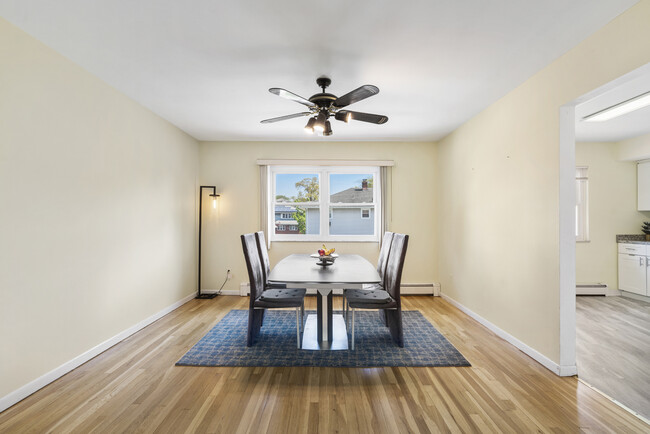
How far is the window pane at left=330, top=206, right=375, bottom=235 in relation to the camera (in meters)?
5.18

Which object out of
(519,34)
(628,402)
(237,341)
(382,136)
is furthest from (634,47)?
(237,341)

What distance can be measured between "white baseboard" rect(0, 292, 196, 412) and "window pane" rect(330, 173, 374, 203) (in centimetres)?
318

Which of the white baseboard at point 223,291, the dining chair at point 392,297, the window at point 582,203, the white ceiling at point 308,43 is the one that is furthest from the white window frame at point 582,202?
the white baseboard at point 223,291

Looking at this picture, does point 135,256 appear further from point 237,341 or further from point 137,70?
point 137,70

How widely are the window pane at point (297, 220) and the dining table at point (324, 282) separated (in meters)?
1.51

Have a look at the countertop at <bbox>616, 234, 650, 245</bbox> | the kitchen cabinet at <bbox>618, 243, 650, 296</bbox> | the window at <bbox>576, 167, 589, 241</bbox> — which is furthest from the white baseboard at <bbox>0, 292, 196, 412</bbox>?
the countertop at <bbox>616, 234, 650, 245</bbox>

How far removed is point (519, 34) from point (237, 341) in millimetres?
3528

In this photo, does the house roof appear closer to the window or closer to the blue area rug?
the blue area rug

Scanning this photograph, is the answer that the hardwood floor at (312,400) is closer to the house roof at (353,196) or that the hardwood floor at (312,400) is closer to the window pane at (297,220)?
the window pane at (297,220)

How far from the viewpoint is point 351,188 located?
520 centimetres

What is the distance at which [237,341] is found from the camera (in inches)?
119

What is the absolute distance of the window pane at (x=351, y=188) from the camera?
5.18 metres

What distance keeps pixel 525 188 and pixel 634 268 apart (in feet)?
11.4

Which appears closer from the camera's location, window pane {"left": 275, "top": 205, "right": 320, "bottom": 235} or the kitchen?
the kitchen
